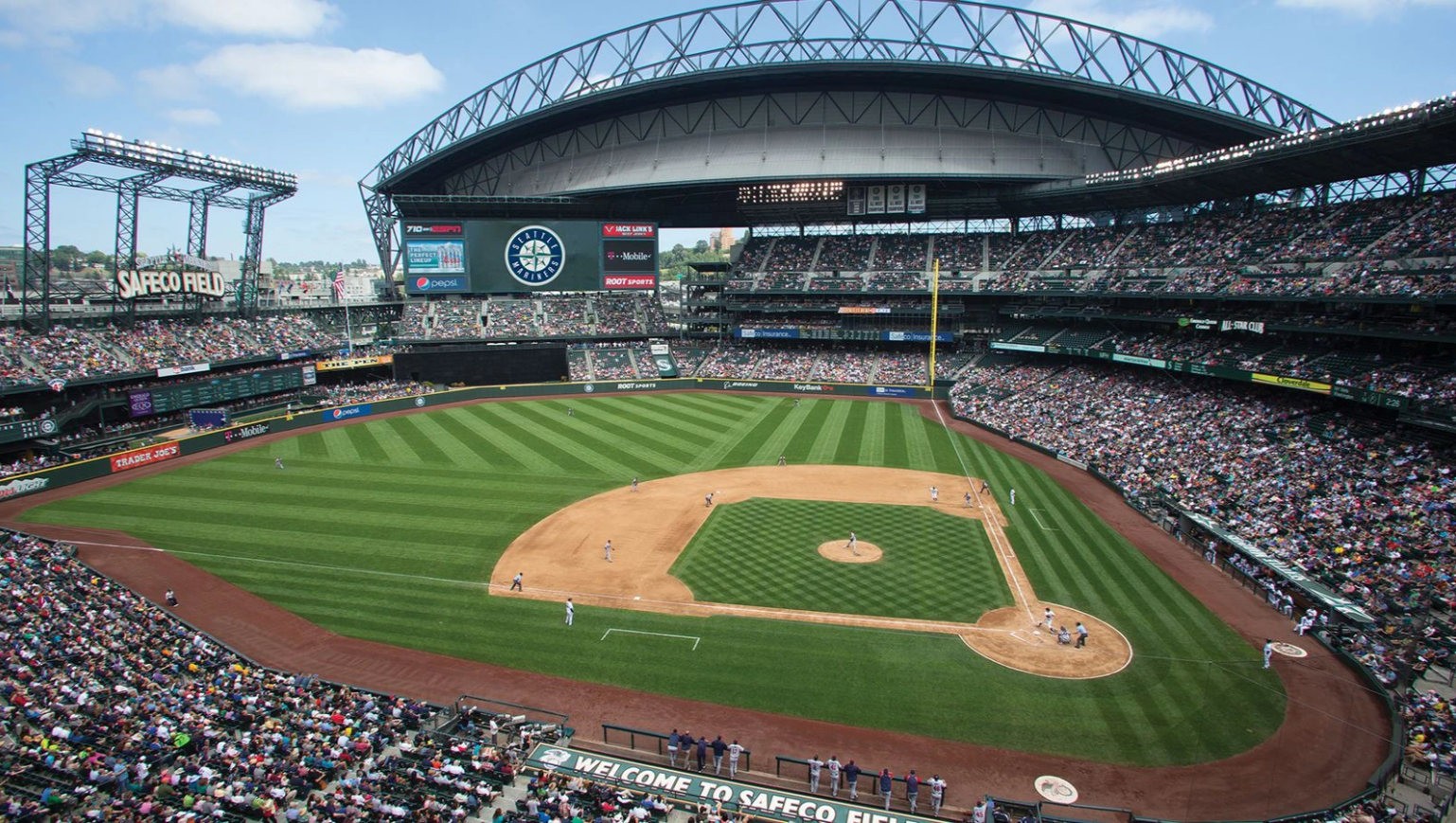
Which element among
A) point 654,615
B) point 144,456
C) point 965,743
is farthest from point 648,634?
point 144,456

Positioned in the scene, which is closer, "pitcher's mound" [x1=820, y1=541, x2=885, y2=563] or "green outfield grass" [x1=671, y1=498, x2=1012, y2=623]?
"green outfield grass" [x1=671, y1=498, x2=1012, y2=623]

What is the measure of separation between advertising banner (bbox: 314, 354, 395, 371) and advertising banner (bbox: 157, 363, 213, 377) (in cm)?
888

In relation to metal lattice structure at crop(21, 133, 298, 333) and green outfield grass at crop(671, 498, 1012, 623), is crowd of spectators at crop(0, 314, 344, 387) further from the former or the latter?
green outfield grass at crop(671, 498, 1012, 623)

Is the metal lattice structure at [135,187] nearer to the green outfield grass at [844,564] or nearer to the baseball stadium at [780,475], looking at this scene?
the baseball stadium at [780,475]

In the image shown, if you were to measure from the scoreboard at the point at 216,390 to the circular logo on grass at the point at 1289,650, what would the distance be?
2524 inches

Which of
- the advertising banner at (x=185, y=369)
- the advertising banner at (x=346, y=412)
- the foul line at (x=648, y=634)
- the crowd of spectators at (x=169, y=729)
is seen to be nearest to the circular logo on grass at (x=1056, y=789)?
the foul line at (x=648, y=634)

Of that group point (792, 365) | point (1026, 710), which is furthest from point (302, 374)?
point (1026, 710)

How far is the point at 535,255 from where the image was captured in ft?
242

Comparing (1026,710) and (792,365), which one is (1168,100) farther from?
(1026,710)

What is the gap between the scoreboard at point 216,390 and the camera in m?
49.0

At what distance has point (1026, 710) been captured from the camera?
1859 cm

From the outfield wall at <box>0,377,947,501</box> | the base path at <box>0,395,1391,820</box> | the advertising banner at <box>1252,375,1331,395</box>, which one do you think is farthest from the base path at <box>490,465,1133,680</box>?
the outfield wall at <box>0,377,947,501</box>

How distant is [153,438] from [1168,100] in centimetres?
7855

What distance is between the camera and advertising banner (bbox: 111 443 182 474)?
40.2 metres
